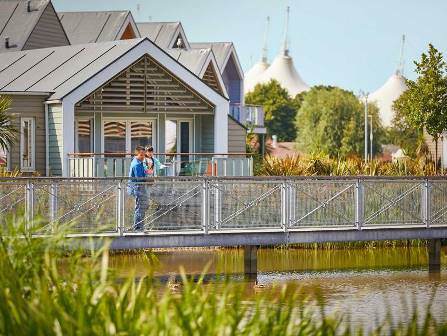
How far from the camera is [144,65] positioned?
3962cm

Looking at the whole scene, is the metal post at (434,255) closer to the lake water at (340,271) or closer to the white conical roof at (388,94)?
the lake water at (340,271)

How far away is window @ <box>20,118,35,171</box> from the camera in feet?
126

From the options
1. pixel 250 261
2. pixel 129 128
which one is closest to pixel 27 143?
pixel 129 128

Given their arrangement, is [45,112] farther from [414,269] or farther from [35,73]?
[414,269]

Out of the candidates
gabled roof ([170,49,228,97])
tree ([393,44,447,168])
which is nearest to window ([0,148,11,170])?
gabled roof ([170,49,228,97])

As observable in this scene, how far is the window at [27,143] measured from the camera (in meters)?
38.5

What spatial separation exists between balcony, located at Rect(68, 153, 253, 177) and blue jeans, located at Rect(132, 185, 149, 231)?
401 inches

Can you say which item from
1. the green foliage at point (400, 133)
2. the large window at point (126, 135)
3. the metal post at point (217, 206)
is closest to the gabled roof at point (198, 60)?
the large window at point (126, 135)

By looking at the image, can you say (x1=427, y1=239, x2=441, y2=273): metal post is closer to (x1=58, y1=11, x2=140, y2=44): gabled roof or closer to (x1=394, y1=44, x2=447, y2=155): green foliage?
(x1=394, y1=44, x2=447, y2=155): green foliage

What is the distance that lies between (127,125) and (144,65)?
6.99 feet

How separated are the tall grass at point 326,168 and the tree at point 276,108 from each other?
274ft

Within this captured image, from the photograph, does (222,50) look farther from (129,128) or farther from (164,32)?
(129,128)

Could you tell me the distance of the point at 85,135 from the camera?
131ft

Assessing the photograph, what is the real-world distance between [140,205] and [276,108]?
98.6 m
